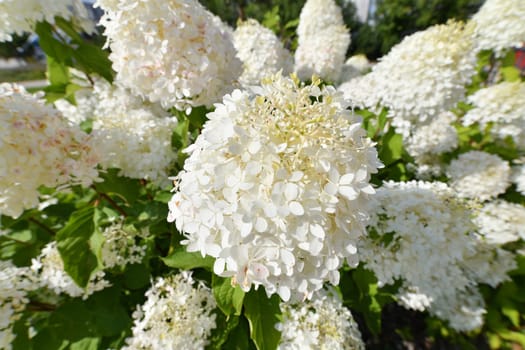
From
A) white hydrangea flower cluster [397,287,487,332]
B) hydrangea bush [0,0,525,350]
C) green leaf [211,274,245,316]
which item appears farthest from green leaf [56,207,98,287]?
white hydrangea flower cluster [397,287,487,332]

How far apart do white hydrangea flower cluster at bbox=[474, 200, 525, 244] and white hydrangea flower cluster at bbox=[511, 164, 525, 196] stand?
0.13m

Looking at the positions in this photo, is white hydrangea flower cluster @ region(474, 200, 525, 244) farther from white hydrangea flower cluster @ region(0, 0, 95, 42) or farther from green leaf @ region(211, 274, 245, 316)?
white hydrangea flower cluster @ region(0, 0, 95, 42)

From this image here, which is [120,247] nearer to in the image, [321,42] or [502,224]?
[502,224]

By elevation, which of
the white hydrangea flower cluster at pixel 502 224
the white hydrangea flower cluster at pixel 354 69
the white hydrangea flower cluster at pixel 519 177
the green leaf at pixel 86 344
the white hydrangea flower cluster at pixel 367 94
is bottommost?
the green leaf at pixel 86 344

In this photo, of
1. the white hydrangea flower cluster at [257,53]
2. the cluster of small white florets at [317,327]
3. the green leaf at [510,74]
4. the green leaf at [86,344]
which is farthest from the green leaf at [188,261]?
the green leaf at [510,74]

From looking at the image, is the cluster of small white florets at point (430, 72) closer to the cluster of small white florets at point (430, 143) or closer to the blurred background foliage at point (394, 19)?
the cluster of small white florets at point (430, 143)

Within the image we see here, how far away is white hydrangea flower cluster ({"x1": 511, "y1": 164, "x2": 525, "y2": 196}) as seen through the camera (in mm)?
1747

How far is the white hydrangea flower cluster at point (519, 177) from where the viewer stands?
175 centimetres

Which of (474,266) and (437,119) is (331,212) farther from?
(437,119)

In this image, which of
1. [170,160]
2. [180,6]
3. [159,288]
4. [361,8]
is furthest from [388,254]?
[361,8]

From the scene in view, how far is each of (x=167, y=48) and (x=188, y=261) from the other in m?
0.81

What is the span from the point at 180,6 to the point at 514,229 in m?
2.07

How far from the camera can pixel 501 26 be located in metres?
2.01

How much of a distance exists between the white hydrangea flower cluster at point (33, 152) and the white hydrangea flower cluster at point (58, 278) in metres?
0.32
